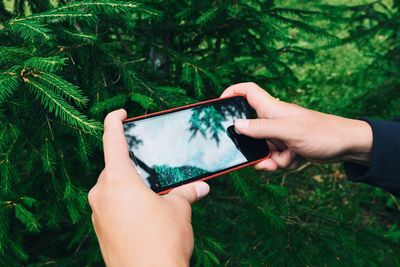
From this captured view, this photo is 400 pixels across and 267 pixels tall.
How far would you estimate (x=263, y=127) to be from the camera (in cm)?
191

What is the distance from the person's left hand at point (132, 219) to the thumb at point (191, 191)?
0.35 feet

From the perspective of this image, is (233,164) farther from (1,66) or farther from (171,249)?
(1,66)

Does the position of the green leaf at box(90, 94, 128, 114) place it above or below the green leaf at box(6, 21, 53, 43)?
below

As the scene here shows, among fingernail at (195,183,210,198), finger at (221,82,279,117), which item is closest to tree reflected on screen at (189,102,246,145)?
finger at (221,82,279,117)

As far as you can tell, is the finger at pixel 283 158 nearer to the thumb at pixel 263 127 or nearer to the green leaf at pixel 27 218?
the thumb at pixel 263 127

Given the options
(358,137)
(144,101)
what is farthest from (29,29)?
(358,137)

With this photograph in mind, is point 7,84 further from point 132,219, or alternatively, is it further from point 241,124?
point 241,124

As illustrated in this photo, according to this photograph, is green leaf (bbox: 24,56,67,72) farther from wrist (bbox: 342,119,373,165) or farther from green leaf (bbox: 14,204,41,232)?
wrist (bbox: 342,119,373,165)

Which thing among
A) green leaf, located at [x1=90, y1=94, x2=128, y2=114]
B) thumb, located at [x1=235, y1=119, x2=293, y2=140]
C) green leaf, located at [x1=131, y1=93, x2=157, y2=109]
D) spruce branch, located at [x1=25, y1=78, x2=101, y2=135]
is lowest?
thumb, located at [x1=235, y1=119, x2=293, y2=140]

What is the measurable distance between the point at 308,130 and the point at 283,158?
0.32 m

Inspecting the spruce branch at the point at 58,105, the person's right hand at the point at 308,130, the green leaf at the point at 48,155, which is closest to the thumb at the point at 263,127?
the person's right hand at the point at 308,130

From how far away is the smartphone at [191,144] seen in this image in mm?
1658

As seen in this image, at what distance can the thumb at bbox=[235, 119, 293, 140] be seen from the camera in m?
1.91

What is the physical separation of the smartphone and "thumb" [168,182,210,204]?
6 cm
